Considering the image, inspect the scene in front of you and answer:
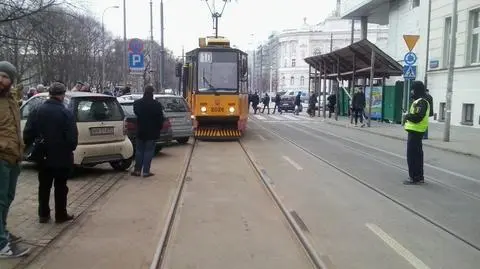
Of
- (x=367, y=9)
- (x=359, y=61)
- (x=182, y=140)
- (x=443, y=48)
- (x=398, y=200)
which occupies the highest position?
(x=367, y=9)

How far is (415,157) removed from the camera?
10961 millimetres

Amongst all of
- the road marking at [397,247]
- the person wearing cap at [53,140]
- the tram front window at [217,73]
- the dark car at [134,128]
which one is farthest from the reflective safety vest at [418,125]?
the tram front window at [217,73]

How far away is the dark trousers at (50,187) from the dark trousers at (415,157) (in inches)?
266

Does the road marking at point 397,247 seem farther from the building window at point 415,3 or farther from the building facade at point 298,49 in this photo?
the building facade at point 298,49

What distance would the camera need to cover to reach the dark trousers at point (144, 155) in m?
11.5

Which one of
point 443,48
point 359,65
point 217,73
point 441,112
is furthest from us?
point 359,65

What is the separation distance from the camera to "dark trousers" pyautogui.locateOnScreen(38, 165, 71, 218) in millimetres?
7191

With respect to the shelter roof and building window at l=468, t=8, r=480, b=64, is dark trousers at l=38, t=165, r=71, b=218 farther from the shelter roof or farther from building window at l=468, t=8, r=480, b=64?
building window at l=468, t=8, r=480, b=64

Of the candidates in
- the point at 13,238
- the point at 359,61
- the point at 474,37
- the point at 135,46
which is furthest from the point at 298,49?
the point at 13,238

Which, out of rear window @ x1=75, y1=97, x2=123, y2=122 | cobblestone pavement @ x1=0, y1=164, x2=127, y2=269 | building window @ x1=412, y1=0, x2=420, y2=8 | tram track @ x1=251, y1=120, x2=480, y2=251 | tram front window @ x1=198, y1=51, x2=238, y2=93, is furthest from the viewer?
building window @ x1=412, y1=0, x2=420, y2=8

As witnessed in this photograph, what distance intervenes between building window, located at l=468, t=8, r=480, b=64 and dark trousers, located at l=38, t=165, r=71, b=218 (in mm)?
24846

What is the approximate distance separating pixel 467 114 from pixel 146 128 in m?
21.5

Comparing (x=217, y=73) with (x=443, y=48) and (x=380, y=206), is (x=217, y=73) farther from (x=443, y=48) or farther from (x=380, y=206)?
(x=443, y=48)

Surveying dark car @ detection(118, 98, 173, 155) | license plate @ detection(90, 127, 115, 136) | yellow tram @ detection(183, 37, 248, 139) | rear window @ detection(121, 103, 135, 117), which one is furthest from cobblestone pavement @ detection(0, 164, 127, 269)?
yellow tram @ detection(183, 37, 248, 139)
